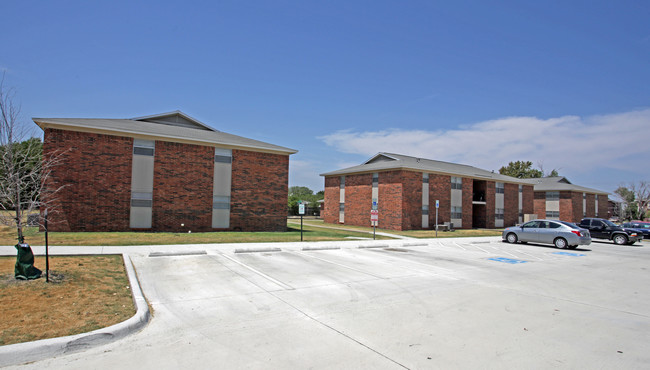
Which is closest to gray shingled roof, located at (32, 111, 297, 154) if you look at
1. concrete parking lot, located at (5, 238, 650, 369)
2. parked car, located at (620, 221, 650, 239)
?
concrete parking lot, located at (5, 238, 650, 369)

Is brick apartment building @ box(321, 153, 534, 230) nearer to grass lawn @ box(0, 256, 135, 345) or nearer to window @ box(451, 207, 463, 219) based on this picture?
window @ box(451, 207, 463, 219)

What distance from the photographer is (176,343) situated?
16.8ft

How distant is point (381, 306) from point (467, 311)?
161 cm

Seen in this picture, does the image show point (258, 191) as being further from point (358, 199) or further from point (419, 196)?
point (419, 196)

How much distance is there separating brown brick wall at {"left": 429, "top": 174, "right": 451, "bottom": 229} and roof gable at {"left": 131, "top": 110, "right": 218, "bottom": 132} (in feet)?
63.9

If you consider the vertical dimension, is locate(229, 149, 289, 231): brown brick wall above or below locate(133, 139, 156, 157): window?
below

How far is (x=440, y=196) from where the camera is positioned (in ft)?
111

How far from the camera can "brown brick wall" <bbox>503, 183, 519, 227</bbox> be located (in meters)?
40.5

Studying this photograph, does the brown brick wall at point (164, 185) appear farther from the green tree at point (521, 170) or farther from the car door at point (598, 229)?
the green tree at point (521, 170)

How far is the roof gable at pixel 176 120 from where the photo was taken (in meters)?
26.3

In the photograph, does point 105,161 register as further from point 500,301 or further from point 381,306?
point 500,301

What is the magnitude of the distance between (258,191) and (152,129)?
7.64 m

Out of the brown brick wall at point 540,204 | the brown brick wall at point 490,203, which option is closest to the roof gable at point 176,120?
the brown brick wall at point 490,203

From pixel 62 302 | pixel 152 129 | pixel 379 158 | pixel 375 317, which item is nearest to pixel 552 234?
pixel 375 317
